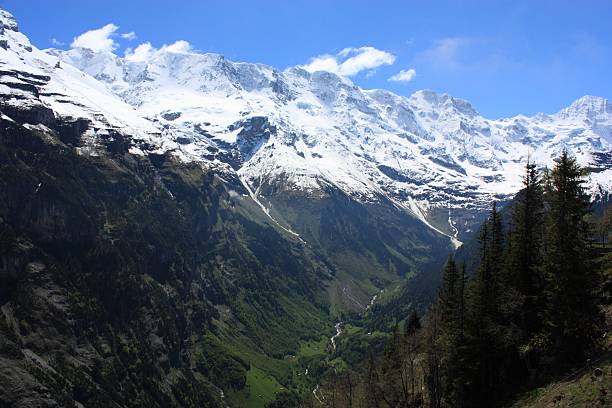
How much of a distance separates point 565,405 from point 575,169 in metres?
23.6

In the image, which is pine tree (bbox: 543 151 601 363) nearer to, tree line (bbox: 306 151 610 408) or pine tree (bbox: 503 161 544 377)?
tree line (bbox: 306 151 610 408)

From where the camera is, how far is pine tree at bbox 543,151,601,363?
171ft

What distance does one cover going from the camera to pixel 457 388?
66.3 m

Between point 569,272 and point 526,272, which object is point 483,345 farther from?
point 569,272

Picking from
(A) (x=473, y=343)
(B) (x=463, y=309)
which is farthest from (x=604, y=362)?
(B) (x=463, y=309)

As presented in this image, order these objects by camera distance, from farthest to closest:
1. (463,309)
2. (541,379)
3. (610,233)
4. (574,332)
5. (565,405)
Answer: (610,233)
(463,309)
(541,379)
(574,332)
(565,405)

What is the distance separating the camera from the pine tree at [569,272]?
2055 inches

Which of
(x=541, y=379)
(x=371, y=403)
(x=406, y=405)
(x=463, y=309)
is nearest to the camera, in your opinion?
(x=541, y=379)

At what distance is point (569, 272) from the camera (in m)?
53.3

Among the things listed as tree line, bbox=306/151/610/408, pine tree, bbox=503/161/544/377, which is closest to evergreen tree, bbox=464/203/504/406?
tree line, bbox=306/151/610/408

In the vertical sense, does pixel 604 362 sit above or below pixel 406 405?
above

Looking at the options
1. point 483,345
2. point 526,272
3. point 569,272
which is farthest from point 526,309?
point 569,272

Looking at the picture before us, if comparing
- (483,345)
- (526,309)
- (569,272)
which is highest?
(569,272)

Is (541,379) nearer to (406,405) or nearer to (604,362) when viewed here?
(604,362)
